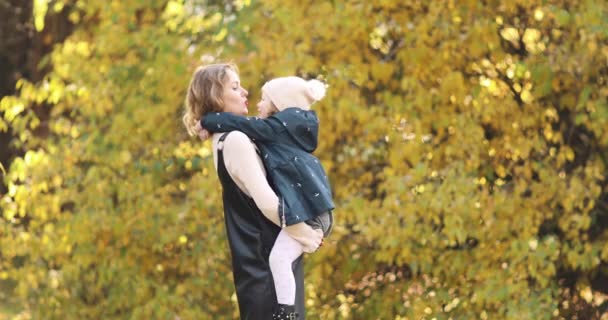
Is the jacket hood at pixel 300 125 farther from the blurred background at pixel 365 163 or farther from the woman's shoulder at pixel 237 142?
the blurred background at pixel 365 163

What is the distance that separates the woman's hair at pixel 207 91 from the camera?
361 cm

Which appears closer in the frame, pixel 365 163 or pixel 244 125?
pixel 244 125

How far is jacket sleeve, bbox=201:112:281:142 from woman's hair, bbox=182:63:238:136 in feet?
0.26

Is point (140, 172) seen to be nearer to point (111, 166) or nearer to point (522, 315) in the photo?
point (111, 166)

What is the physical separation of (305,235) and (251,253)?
175mm

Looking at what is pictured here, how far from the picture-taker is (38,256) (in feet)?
23.3

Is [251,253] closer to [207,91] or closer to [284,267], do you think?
[284,267]

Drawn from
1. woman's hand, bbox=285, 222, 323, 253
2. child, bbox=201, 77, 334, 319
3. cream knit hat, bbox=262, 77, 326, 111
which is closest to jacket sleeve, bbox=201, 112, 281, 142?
child, bbox=201, 77, 334, 319

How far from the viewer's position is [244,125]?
11.5 ft

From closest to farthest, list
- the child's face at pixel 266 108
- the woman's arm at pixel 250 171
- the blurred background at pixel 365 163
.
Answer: the woman's arm at pixel 250 171 → the child's face at pixel 266 108 → the blurred background at pixel 365 163

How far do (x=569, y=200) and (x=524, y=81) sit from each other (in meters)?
0.77

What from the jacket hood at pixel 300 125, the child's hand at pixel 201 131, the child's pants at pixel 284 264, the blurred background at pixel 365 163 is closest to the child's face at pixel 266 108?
the jacket hood at pixel 300 125

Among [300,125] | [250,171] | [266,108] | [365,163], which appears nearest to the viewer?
[250,171]

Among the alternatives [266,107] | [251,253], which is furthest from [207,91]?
[251,253]
